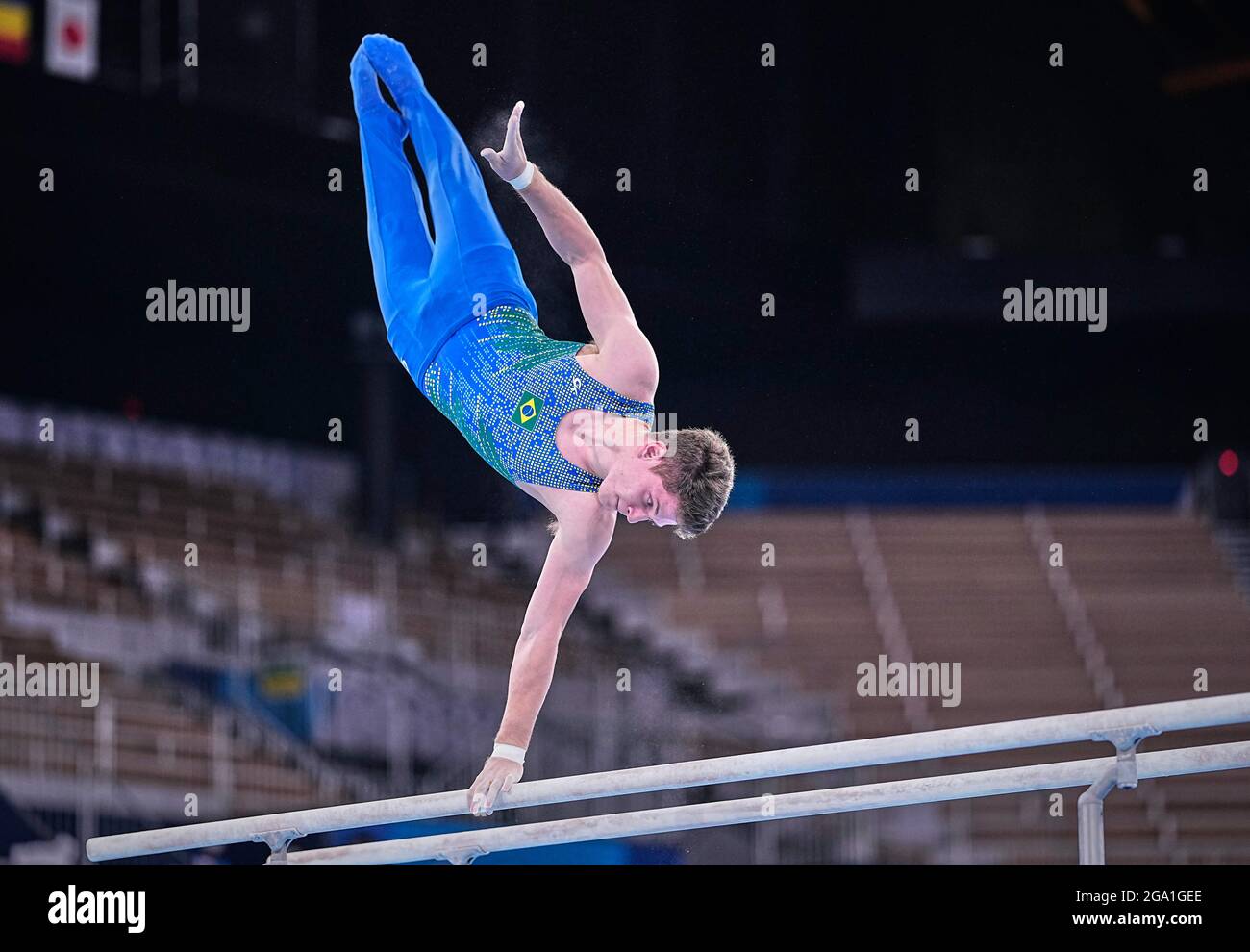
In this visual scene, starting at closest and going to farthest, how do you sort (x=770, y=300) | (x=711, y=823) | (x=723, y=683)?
(x=711, y=823)
(x=770, y=300)
(x=723, y=683)

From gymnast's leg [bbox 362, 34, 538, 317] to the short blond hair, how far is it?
0.92 metres

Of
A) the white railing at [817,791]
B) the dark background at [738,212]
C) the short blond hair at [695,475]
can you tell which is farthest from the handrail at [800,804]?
the dark background at [738,212]

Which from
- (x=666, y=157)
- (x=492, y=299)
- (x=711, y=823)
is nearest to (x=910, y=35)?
(x=666, y=157)

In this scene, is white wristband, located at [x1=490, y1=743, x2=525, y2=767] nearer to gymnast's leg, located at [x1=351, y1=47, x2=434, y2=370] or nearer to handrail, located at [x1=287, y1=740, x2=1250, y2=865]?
handrail, located at [x1=287, y1=740, x2=1250, y2=865]

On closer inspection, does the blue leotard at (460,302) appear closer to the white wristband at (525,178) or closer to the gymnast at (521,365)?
the gymnast at (521,365)

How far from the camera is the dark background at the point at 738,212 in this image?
7332mm

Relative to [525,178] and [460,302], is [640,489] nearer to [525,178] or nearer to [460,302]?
[525,178]

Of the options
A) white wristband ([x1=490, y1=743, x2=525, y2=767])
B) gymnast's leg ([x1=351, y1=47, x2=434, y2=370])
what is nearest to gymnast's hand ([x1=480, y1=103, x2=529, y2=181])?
gymnast's leg ([x1=351, y1=47, x2=434, y2=370])

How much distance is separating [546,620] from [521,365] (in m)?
0.72

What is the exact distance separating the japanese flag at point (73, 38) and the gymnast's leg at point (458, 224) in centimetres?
413

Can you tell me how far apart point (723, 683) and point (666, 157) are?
3766 mm

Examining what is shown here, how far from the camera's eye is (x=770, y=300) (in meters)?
8.56

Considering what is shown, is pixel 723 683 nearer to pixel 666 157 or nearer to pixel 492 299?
pixel 666 157

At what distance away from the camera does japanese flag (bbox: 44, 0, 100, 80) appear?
28.1 feet
